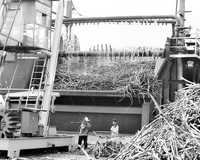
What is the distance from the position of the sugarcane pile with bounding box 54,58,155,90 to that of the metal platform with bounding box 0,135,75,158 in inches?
342

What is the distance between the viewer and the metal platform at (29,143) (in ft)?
42.6

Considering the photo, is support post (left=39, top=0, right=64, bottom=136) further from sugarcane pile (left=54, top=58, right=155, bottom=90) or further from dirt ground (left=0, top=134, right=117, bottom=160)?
sugarcane pile (left=54, top=58, right=155, bottom=90)

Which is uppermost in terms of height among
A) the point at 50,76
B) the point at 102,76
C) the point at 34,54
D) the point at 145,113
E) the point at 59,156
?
the point at 34,54

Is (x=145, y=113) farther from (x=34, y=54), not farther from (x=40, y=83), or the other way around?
(x=40, y=83)

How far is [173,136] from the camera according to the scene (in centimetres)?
615

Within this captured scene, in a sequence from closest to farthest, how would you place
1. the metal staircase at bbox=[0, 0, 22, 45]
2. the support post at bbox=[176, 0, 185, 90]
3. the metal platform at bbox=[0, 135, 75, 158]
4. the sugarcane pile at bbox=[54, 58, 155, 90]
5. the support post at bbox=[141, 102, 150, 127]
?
the metal platform at bbox=[0, 135, 75, 158], the metal staircase at bbox=[0, 0, 22, 45], the support post at bbox=[176, 0, 185, 90], the support post at bbox=[141, 102, 150, 127], the sugarcane pile at bbox=[54, 58, 155, 90]

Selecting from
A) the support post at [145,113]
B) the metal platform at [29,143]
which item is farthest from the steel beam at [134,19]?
the metal platform at [29,143]

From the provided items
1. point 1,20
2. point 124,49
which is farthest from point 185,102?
point 124,49

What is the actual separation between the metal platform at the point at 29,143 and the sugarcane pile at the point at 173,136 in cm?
688

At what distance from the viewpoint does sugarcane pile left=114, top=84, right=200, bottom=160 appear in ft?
19.4

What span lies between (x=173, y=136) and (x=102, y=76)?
63.2 feet

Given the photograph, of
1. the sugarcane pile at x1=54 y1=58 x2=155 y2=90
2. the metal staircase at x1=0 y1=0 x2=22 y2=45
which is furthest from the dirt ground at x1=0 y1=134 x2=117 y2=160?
the sugarcane pile at x1=54 y1=58 x2=155 y2=90

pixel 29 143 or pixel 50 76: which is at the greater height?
pixel 50 76

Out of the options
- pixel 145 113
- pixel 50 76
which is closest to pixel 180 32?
pixel 145 113
